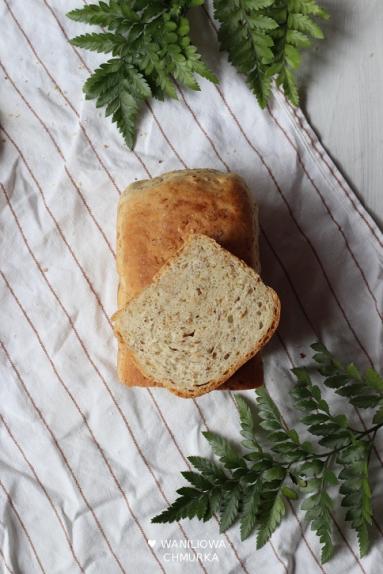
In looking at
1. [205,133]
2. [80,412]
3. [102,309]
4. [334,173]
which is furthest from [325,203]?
[80,412]

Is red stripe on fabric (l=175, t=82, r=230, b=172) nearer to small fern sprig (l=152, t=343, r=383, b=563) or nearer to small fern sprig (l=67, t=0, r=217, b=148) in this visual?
small fern sprig (l=67, t=0, r=217, b=148)

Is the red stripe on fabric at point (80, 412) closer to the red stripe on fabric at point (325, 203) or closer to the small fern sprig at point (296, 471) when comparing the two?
the small fern sprig at point (296, 471)

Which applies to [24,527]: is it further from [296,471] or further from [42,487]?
[296,471]

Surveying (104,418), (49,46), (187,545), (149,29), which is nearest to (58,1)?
(49,46)

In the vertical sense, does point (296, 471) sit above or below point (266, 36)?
below

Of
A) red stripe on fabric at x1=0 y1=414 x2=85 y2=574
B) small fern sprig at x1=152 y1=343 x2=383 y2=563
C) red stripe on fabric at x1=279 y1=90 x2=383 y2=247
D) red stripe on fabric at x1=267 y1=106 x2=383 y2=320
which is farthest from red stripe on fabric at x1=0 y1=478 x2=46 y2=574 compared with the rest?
red stripe on fabric at x1=279 y1=90 x2=383 y2=247

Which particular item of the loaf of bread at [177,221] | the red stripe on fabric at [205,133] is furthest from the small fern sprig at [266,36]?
the loaf of bread at [177,221]
